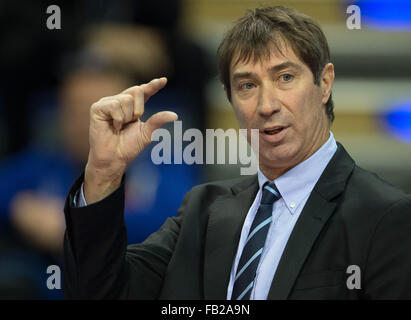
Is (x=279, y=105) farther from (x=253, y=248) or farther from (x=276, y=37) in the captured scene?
(x=253, y=248)

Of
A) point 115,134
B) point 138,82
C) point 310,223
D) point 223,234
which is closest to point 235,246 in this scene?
point 223,234

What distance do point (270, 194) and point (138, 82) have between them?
738 mm

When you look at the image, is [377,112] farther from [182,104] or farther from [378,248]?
[378,248]

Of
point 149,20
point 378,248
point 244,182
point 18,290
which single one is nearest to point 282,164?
point 244,182

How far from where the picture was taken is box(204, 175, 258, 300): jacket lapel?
3.53 ft

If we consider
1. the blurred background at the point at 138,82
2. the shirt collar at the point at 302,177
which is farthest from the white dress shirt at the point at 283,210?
the blurred background at the point at 138,82

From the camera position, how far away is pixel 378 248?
3.21 feet

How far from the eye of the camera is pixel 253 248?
41.7 inches

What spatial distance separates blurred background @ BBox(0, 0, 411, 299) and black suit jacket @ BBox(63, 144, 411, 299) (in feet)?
1.12

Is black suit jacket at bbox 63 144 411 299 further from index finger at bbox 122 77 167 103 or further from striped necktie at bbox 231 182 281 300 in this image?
index finger at bbox 122 77 167 103

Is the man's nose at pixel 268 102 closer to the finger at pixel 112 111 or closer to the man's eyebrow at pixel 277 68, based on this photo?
the man's eyebrow at pixel 277 68

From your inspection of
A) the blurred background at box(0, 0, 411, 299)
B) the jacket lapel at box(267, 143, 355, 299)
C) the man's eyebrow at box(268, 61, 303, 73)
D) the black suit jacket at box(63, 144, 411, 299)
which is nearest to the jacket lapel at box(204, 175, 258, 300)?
the black suit jacket at box(63, 144, 411, 299)
